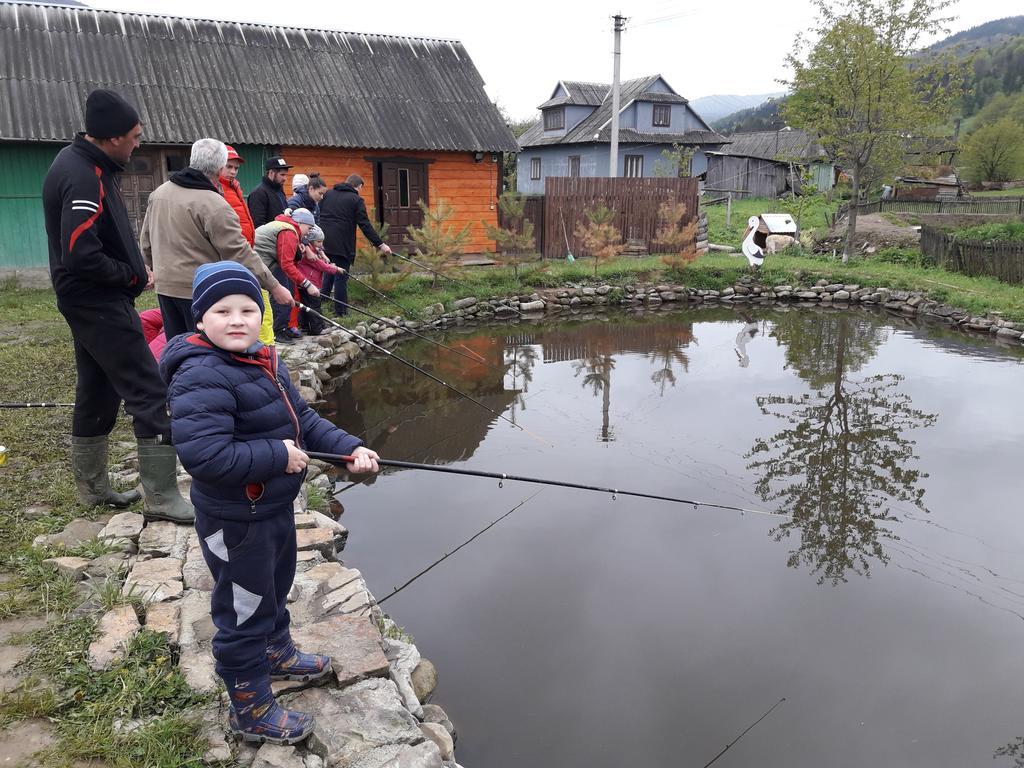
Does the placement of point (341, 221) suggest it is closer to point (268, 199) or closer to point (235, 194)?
point (268, 199)

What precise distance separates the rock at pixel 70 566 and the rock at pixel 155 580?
20cm

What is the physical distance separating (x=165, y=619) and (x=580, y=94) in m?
33.5

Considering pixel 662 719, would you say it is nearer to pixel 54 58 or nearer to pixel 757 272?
pixel 757 272

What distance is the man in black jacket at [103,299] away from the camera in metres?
3.33

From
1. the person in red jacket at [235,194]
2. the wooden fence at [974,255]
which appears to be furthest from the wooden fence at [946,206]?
the person in red jacket at [235,194]

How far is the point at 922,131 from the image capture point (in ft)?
54.7

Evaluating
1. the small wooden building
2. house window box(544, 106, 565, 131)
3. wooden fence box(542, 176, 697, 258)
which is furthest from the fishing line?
house window box(544, 106, 565, 131)

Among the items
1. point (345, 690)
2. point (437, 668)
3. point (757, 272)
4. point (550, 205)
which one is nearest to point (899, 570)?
point (437, 668)

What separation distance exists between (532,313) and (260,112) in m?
6.35

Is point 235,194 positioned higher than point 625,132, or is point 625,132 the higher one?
point 625,132

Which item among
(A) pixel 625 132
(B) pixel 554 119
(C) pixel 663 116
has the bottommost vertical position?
(A) pixel 625 132

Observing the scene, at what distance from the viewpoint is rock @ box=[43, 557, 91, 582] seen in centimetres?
322

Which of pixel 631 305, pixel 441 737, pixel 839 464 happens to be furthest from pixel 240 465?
pixel 631 305

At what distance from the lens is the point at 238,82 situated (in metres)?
13.8
